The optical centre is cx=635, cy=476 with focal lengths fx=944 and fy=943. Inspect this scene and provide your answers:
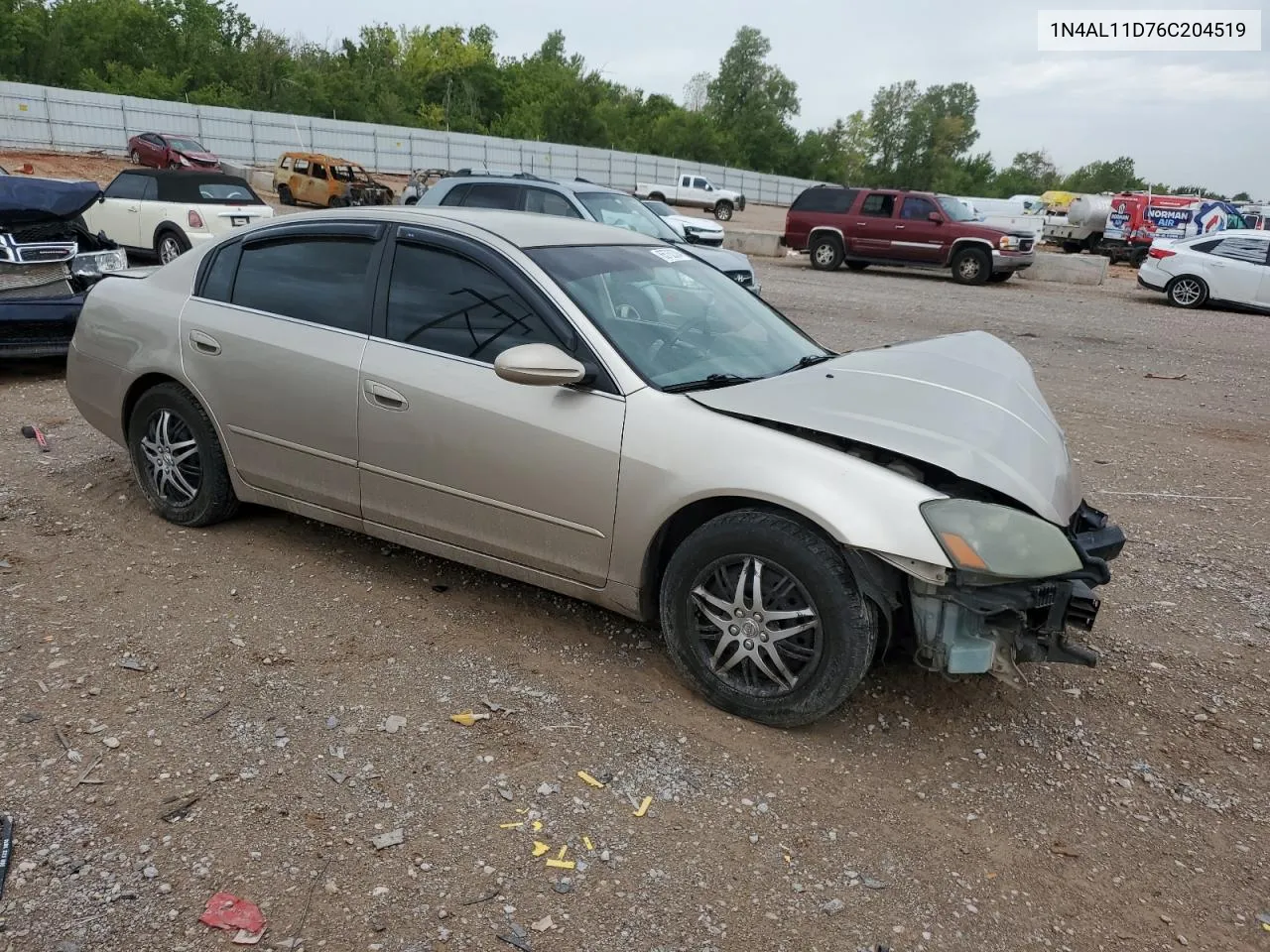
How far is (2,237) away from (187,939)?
7.25 m

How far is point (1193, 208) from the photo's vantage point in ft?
83.5

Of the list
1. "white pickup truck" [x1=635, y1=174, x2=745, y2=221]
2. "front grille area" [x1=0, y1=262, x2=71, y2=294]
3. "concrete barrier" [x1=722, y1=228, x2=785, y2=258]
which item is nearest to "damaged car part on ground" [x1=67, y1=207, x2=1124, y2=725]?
"front grille area" [x1=0, y1=262, x2=71, y2=294]

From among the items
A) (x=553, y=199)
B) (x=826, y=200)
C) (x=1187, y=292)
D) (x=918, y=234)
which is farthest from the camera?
(x=826, y=200)

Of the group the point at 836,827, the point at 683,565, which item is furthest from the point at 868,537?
the point at 836,827

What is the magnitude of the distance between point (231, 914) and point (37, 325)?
21.9ft

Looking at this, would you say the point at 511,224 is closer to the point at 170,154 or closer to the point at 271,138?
the point at 170,154

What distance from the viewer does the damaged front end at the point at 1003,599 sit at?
2.87 metres

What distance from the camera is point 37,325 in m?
7.45

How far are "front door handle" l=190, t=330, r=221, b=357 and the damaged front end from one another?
10.7ft

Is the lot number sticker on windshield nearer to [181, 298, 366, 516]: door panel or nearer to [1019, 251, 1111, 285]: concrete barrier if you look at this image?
[181, 298, 366, 516]: door panel

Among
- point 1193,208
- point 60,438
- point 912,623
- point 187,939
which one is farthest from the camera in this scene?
point 1193,208

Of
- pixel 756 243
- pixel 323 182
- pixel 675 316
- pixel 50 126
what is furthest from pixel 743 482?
pixel 50 126

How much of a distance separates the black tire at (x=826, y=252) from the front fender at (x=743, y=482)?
1948 cm

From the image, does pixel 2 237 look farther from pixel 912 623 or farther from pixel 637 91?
pixel 637 91
